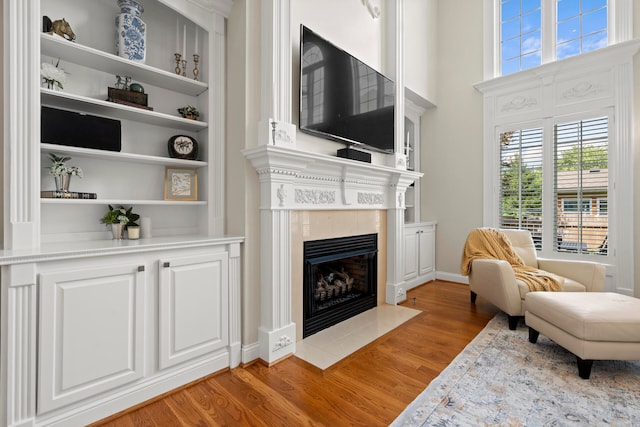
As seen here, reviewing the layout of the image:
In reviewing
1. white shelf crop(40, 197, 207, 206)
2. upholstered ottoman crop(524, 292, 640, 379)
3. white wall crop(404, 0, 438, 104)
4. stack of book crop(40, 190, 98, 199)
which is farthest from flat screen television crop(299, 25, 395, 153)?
upholstered ottoman crop(524, 292, 640, 379)

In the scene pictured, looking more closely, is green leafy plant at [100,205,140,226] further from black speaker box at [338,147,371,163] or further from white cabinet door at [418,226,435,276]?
white cabinet door at [418,226,435,276]

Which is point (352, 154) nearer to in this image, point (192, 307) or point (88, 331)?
point (192, 307)

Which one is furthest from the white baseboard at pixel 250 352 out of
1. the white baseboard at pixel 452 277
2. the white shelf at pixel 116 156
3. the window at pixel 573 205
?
the window at pixel 573 205

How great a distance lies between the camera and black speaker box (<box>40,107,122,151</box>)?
1.72m

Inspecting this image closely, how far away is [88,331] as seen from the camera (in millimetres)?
1551

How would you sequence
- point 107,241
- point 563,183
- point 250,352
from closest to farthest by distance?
point 107,241 < point 250,352 < point 563,183

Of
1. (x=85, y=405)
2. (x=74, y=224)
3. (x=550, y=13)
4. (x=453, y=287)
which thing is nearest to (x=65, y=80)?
(x=74, y=224)

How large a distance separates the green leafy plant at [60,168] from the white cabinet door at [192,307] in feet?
2.50

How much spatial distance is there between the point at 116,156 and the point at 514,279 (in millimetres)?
3257

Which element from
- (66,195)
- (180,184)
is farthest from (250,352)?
(66,195)

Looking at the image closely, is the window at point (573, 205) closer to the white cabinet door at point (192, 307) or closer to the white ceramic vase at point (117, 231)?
the white cabinet door at point (192, 307)

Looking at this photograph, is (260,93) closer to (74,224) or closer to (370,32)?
(74,224)

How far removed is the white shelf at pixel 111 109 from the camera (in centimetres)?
177

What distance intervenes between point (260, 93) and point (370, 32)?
5.89ft
